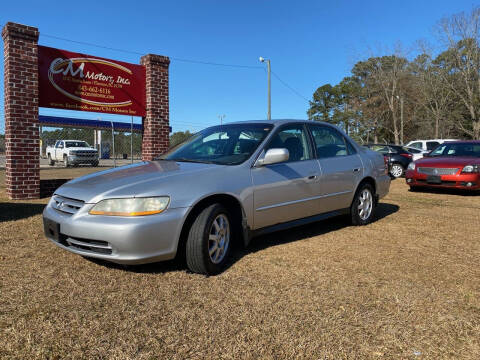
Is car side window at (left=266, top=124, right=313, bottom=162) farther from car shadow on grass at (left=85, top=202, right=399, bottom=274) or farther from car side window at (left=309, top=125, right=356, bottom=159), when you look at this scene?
car shadow on grass at (left=85, top=202, right=399, bottom=274)

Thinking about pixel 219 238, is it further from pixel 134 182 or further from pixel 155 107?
pixel 155 107

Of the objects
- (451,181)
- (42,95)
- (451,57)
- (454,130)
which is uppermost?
(451,57)

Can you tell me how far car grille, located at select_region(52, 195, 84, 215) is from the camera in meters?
3.27

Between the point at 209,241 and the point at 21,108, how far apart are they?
5860 millimetres

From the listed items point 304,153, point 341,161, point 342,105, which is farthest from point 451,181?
point 342,105

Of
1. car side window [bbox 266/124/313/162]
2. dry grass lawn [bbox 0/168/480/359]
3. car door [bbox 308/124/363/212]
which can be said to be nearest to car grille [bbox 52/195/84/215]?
dry grass lawn [bbox 0/168/480/359]

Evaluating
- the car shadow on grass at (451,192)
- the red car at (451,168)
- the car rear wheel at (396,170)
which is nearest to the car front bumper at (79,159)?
the car rear wheel at (396,170)

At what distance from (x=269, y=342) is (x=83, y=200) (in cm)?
192

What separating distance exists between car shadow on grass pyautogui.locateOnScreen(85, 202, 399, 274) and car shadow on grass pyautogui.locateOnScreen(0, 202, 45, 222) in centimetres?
277

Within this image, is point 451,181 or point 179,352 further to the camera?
point 451,181

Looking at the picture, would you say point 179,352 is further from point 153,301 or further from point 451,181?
point 451,181

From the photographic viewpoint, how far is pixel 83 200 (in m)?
3.22

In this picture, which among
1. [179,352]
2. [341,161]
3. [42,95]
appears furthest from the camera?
[42,95]

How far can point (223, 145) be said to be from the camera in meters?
4.41
